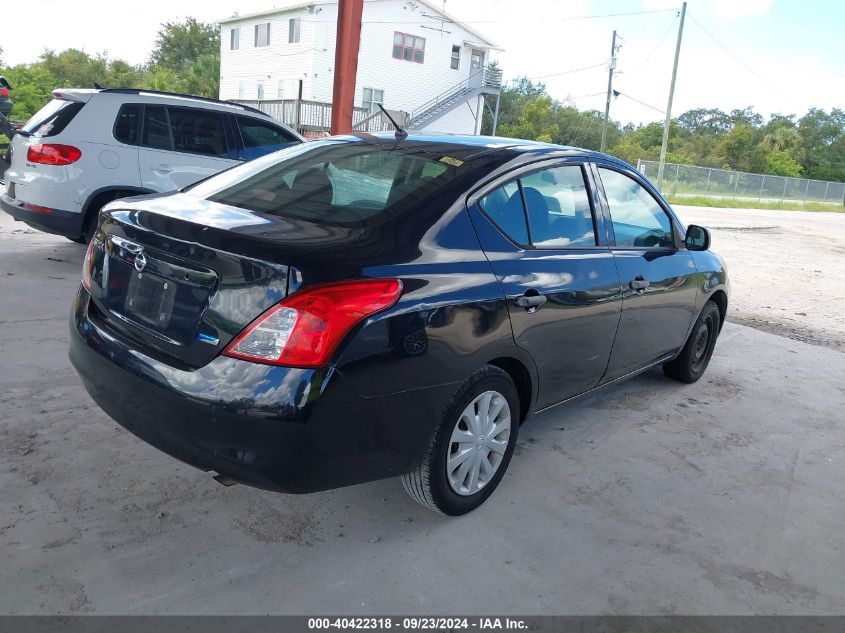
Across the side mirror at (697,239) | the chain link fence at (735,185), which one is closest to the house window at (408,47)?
the chain link fence at (735,185)

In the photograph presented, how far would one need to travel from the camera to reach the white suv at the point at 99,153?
627 centimetres

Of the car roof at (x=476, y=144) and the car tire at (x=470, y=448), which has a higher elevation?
the car roof at (x=476, y=144)

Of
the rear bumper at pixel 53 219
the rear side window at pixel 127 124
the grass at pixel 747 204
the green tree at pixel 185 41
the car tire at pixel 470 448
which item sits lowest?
the car tire at pixel 470 448

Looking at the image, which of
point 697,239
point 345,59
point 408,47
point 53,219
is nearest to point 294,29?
point 408,47

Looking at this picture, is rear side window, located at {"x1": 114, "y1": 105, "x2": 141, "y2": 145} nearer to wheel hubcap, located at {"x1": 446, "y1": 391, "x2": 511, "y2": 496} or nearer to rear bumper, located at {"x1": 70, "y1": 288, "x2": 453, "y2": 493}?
rear bumper, located at {"x1": 70, "y1": 288, "x2": 453, "y2": 493}

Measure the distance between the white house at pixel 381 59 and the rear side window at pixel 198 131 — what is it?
78.7 ft

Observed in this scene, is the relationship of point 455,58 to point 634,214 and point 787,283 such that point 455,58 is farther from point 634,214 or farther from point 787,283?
point 634,214

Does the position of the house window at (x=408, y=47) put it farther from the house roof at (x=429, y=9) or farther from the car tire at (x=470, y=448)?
the car tire at (x=470, y=448)

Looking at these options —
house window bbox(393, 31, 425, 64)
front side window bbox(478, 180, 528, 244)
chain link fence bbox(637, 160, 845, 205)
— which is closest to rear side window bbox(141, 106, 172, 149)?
front side window bbox(478, 180, 528, 244)

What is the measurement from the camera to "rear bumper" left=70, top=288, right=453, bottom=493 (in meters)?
2.25

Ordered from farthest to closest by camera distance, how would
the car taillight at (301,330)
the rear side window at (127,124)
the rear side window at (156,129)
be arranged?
the rear side window at (156,129), the rear side window at (127,124), the car taillight at (301,330)

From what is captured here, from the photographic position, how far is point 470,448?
9.64 feet

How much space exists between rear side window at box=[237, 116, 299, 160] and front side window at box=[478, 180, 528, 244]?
4871mm

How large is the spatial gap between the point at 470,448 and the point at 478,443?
0.17ft
